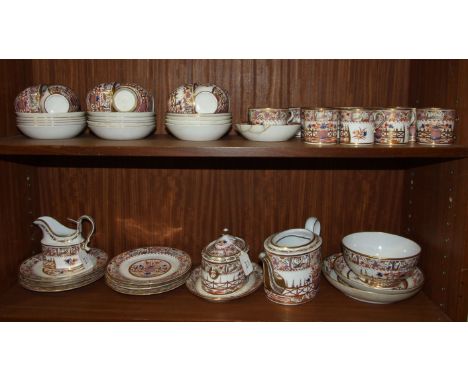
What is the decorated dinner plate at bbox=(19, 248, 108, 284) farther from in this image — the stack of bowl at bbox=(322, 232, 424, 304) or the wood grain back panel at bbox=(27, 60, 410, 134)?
the stack of bowl at bbox=(322, 232, 424, 304)

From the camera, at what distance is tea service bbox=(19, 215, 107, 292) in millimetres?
1133

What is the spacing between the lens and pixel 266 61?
3.89ft

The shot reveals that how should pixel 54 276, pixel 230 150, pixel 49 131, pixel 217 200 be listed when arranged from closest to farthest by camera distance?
pixel 230 150 < pixel 49 131 < pixel 54 276 < pixel 217 200

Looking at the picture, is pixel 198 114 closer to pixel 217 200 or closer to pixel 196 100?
pixel 196 100

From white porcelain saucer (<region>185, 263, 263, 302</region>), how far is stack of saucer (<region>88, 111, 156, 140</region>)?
0.40m

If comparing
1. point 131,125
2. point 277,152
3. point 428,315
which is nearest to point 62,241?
point 131,125

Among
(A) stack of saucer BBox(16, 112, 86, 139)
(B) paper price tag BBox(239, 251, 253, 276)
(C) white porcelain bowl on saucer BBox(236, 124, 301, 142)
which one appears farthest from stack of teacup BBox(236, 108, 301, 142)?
(A) stack of saucer BBox(16, 112, 86, 139)

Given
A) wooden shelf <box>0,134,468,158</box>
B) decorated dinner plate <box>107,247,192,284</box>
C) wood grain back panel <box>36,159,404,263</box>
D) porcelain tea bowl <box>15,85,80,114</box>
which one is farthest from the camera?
wood grain back panel <box>36,159,404,263</box>

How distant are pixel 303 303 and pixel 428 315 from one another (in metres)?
0.28

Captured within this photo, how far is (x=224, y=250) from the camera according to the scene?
1100 mm

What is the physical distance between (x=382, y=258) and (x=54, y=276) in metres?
0.80

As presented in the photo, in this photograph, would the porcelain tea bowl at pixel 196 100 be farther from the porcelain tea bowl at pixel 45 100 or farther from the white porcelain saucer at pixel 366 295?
the white porcelain saucer at pixel 366 295

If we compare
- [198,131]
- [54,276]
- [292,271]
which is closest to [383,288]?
[292,271]
